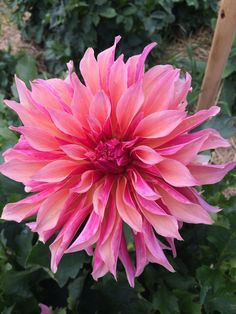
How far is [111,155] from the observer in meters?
0.75

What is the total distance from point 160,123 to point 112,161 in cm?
10

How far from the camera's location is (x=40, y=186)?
74 centimetres

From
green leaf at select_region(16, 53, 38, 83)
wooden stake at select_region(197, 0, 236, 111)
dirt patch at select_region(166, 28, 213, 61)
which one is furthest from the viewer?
dirt patch at select_region(166, 28, 213, 61)

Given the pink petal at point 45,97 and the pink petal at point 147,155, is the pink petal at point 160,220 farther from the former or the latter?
the pink petal at point 45,97

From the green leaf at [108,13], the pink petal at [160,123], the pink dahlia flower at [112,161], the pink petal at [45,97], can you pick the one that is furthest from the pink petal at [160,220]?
the green leaf at [108,13]

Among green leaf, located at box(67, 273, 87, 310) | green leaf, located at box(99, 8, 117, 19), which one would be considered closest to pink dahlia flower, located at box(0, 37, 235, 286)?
green leaf, located at box(67, 273, 87, 310)

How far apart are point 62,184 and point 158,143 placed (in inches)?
6.4

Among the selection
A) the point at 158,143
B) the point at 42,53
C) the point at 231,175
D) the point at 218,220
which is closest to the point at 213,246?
the point at 218,220

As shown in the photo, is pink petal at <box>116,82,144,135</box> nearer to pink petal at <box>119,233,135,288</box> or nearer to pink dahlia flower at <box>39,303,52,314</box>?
pink petal at <box>119,233,135,288</box>

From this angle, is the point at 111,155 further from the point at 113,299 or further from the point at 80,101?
the point at 113,299

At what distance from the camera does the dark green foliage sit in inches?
88.7

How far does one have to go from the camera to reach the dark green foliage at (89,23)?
2252mm

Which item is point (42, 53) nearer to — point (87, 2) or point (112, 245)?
point (87, 2)

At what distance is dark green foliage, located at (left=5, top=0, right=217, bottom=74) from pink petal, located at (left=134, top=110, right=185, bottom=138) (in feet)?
5.17
